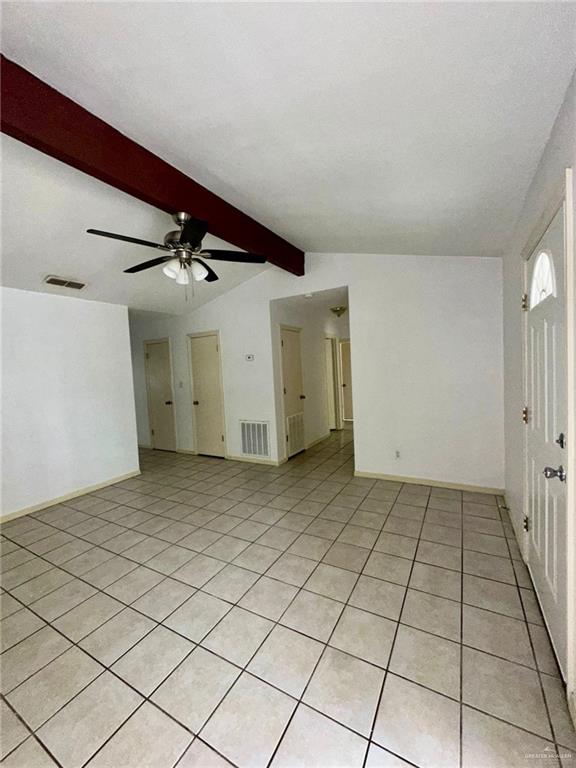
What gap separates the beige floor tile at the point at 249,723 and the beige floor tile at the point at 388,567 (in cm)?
100

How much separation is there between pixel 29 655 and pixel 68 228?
276cm

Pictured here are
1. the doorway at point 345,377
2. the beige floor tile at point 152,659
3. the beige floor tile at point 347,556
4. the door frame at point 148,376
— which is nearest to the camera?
the beige floor tile at point 152,659

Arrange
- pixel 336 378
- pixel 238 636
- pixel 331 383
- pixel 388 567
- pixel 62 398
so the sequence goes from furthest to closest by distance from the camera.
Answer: pixel 336 378 → pixel 331 383 → pixel 62 398 → pixel 388 567 → pixel 238 636

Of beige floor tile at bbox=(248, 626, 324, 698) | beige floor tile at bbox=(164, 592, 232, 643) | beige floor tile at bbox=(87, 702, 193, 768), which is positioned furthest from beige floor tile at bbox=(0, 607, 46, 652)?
beige floor tile at bbox=(248, 626, 324, 698)

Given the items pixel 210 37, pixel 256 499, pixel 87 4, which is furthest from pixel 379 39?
pixel 256 499

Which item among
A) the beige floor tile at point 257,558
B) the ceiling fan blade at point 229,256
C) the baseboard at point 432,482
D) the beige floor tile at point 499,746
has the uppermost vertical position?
the ceiling fan blade at point 229,256

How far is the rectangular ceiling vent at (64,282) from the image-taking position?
3.15 meters

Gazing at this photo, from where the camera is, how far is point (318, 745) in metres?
1.18

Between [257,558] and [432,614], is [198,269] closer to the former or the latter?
[257,558]

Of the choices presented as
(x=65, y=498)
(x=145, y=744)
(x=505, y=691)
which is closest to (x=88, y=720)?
(x=145, y=744)

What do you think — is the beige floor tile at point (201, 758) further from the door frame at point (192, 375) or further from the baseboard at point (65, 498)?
the door frame at point (192, 375)

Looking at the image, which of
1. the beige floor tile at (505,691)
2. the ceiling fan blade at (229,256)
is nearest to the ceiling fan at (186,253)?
the ceiling fan blade at (229,256)

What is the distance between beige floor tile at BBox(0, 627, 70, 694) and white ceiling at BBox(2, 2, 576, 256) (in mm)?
2733

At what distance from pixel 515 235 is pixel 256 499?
3.33 meters
